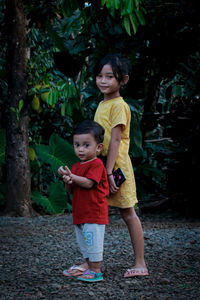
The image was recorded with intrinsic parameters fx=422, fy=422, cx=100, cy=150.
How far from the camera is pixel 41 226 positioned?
4.51 m

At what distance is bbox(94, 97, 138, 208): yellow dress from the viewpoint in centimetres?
262

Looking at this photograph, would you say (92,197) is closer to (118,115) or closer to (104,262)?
(118,115)

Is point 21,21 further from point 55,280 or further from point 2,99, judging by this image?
point 55,280

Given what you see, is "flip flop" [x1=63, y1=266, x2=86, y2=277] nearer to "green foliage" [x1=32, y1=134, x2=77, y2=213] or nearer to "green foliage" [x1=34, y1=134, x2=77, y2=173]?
"green foliage" [x1=32, y1=134, x2=77, y2=213]

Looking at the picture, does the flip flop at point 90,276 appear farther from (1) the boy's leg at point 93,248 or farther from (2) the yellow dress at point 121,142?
(2) the yellow dress at point 121,142

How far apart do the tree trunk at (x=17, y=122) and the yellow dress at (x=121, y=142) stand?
254 centimetres

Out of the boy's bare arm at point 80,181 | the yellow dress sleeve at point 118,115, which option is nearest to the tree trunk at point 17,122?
the yellow dress sleeve at point 118,115

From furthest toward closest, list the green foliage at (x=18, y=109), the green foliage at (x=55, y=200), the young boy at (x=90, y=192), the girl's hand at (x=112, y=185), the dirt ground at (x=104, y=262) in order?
1. the green foliage at (x=55, y=200)
2. the green foliage at (x=18, y=109)
3. the girl's hand at (x=112, y=185)
4. the young boy at (x=90, y=192)
5. the dirt ground at (x=104, y=262)

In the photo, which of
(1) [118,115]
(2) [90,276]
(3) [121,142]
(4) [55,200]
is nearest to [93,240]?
(2) [90,276]

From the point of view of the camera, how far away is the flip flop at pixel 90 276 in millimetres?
2500

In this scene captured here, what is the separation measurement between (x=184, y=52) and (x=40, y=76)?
196cm

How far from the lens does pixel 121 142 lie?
2.71m

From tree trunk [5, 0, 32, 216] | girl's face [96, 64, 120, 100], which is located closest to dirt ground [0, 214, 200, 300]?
tree trunk [5, 0, 32, 216]

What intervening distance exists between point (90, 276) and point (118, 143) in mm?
818
